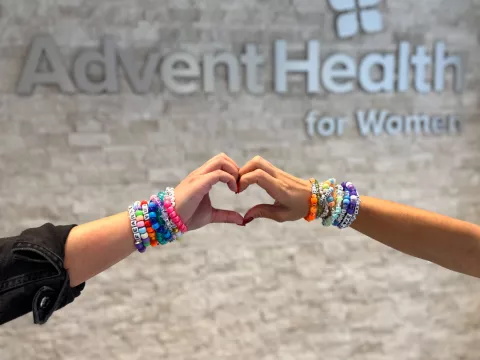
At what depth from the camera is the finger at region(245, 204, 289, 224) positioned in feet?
3.73

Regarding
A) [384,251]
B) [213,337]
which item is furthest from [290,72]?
[213,337]

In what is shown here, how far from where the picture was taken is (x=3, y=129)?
1.76 meters

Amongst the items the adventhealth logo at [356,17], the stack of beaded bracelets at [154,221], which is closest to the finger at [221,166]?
the stack of beaded bracelets at [154,221]

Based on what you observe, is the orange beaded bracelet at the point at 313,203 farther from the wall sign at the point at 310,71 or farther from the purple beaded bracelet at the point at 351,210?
the wall sign at the point at 310,71

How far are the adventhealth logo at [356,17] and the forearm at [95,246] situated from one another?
1.45 meters

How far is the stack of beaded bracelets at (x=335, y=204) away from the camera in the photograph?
42.8 inches

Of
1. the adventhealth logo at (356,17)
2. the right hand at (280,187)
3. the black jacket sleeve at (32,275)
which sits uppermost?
the adventhealth logo at (356,17)

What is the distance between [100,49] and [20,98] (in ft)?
1.33

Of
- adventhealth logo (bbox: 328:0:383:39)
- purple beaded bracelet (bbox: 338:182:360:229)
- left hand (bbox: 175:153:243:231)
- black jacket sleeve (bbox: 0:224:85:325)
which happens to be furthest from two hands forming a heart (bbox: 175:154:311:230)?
adventhealth logo (bbox: 328:0:383:39)

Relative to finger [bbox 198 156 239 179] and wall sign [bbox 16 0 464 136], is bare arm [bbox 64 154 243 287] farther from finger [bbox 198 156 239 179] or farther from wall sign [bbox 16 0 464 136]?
wall sign [bbox 16 0 464 136]

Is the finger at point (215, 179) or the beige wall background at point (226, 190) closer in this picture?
the finger at point (215, 179)

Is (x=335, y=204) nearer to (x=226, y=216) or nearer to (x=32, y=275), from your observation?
(x=226, y=216)

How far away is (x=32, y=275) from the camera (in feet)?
2.84

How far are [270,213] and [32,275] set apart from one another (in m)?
0.62
